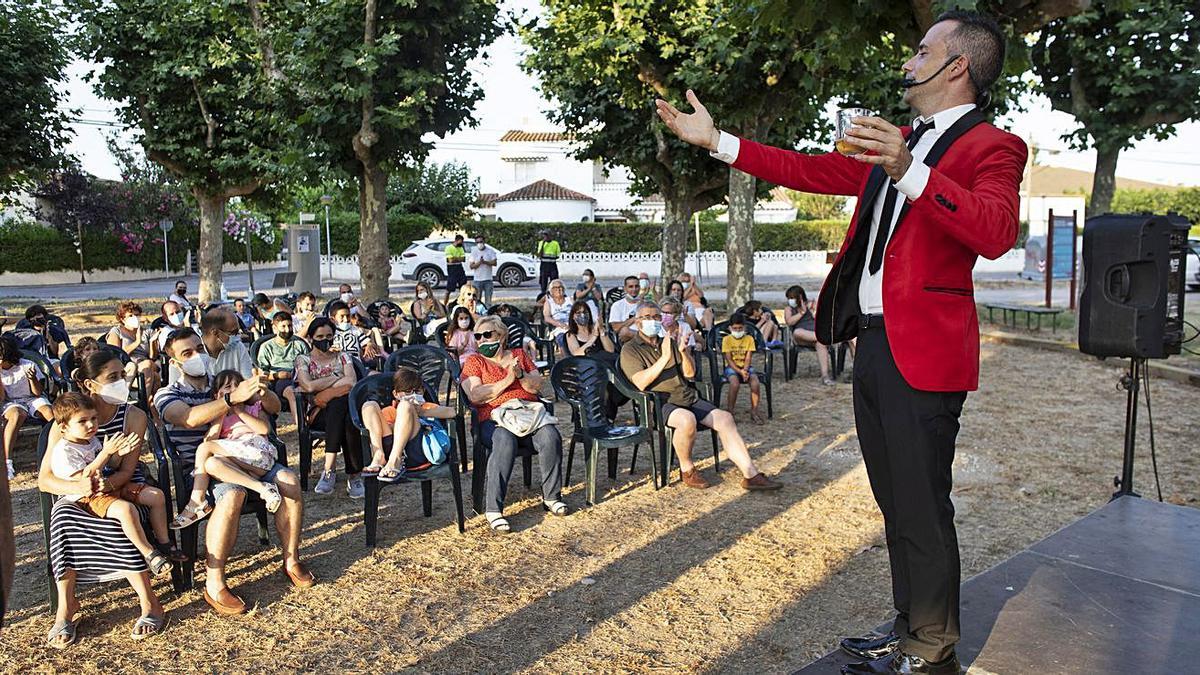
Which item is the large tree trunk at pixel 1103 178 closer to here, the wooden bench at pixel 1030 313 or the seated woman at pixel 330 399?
the wooden bench at pixel 1030 313

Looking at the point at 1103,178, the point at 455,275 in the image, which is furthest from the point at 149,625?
the point at 455,275

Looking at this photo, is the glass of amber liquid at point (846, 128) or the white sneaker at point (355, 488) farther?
the white sneaker at point (355, 488)

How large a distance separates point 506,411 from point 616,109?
14770mm

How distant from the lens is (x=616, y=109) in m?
19.2

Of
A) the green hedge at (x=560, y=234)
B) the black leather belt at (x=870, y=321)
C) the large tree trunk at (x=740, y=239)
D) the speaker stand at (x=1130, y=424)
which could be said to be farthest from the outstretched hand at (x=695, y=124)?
the green hedge at (x=560, y=234)

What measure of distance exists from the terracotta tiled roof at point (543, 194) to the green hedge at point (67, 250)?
1921cm

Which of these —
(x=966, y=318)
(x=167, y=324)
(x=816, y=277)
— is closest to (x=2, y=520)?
(x=966, y=318)

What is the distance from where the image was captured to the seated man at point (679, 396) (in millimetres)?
6031

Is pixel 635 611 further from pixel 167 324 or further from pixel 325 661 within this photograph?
pixel 167 324

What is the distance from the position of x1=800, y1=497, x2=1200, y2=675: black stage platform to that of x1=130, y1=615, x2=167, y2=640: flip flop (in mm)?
2774

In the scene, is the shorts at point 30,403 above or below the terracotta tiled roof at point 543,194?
below

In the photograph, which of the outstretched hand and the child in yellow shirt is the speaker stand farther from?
the child in yellow shirt

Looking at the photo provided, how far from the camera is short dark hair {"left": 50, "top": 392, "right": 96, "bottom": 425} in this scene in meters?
3.86

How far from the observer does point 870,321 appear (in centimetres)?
258
